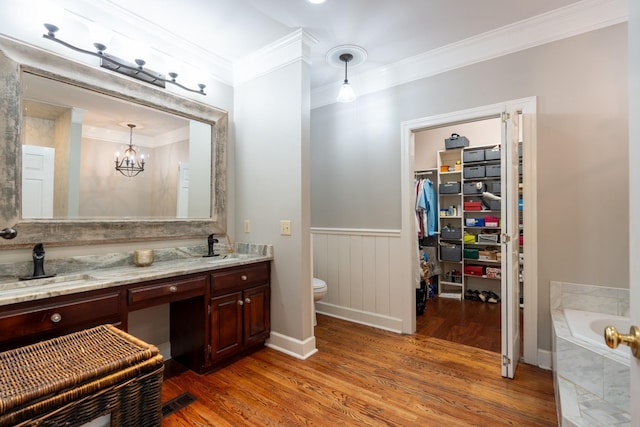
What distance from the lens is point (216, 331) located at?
7.36 ft

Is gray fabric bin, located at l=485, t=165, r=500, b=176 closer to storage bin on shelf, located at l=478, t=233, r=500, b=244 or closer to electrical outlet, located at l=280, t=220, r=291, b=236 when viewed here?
storage bin on shelf, located at l=478, t=233, r=500, b=244

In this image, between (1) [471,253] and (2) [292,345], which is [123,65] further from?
(1) [471,253]

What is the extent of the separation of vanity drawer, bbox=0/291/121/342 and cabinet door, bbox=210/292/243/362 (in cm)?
65

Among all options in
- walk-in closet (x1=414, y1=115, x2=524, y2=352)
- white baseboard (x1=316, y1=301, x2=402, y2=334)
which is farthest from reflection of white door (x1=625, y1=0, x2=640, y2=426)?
walk-in closet (x1=414, y1=115, x2=524, y2=352)

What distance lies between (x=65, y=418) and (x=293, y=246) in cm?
175

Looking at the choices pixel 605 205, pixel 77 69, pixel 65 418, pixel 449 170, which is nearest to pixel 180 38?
pixel 77 69

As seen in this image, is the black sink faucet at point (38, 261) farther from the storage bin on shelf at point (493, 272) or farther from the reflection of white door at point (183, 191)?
the storage bin on shelf at point (493, 272)

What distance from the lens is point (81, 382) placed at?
99cm

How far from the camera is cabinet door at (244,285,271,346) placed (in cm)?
246

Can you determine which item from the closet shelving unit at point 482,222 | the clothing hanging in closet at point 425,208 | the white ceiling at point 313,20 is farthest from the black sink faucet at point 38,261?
the closet shelving unit at point 482,222

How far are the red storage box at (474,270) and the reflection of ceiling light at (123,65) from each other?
402 cm

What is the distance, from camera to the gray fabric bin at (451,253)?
14.3ft

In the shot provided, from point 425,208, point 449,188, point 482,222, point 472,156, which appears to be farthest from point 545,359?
point 472,156

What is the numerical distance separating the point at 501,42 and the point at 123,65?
285 cm
